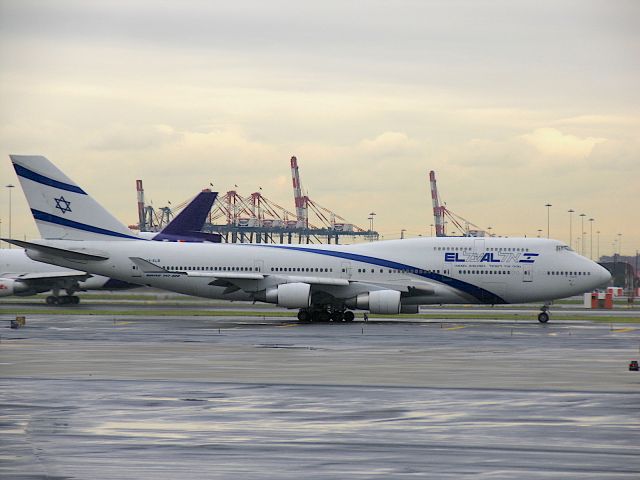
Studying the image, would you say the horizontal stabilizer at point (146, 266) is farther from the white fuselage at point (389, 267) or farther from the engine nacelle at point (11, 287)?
the engine nacelle at point (11, 287)

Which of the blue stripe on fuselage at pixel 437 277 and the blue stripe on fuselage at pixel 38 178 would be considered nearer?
the blue stripe on fuselage at pixel 437 277

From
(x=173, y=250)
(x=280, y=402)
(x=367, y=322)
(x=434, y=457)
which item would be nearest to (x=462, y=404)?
(x=280, y=402)

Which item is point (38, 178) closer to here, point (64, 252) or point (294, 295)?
point (64, 252)

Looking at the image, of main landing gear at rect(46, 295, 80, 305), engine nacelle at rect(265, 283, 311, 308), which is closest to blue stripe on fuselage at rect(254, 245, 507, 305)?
engine nacelle at rect(265, 283, 311, 308)

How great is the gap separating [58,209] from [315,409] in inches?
1703

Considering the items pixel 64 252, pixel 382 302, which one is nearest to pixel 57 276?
pixel 64 252

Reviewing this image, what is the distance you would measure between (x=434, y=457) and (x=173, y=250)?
4529 centimetres

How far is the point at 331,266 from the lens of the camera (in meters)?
59.4

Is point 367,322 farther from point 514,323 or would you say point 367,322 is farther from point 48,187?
point 48,187

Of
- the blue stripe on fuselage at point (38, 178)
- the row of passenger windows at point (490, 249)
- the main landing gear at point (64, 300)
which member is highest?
the blue stripe on fuselage at point (38, 178)

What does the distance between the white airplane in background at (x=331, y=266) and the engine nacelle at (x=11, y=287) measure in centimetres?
2115

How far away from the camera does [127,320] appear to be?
187 ft

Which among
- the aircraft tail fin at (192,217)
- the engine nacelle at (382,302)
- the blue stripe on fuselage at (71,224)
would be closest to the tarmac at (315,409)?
the engine nacelle at (382,302)

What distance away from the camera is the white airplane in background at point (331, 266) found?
58188mm
